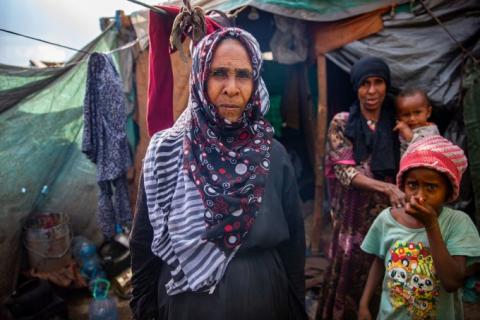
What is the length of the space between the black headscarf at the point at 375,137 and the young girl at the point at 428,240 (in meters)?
0.57

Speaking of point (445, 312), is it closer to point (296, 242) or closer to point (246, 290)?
point (296, 242)

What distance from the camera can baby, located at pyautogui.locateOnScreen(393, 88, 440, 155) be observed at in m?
2.29

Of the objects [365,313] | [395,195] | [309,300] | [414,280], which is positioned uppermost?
[395,195]

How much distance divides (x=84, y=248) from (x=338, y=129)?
380cm

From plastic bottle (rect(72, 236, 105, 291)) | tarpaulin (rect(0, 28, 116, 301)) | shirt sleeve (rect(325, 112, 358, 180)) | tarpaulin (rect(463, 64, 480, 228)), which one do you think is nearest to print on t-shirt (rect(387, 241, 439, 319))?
shirt sleeve (rect(325, 112, 358, 180))

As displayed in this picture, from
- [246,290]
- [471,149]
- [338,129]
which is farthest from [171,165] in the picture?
[471,149]

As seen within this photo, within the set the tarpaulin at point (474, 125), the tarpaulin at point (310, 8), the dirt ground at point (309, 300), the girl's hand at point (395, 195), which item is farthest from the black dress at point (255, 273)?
the tarpaulin at point (310, 8)

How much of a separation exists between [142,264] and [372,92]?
1.95 metres

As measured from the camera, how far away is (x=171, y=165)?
140cm

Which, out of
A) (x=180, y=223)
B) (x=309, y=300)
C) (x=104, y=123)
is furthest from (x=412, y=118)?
(x=104, y=123)

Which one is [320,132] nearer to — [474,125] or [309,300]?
[474,125]

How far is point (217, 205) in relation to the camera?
131cm

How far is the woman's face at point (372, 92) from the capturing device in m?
2.35

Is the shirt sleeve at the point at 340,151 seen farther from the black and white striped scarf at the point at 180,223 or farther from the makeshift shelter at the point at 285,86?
the makeshift shelter at the point at 285,86
